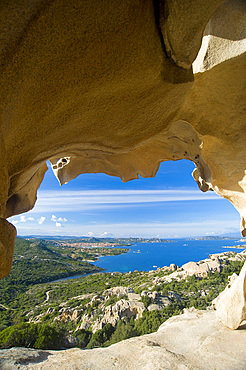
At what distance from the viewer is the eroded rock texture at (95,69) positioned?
115 centimetres

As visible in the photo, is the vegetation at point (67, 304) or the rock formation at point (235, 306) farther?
the vegetation at point (67, 304)

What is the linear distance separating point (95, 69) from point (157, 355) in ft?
12.6

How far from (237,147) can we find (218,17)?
221 centimetres

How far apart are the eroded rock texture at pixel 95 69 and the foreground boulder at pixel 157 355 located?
2269mm

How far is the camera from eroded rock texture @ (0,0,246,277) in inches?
45.2

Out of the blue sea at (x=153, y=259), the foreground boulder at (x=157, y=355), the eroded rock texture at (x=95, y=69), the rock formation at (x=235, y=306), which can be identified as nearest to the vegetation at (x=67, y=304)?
the foreground boulder at (x=157, y=355)

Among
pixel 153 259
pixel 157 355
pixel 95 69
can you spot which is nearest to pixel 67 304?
pixel 157 355

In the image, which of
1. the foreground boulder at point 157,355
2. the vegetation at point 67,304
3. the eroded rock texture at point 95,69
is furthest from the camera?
the vegetation at point 67,304

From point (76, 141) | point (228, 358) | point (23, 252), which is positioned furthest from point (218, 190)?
point (23, 252)

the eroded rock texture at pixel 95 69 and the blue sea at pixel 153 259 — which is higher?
the eroded rock texture at pixel 95 69

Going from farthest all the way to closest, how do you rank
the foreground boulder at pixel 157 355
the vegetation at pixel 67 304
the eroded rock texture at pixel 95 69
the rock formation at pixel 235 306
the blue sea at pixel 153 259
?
1. the blue sea at pixel 153 259
2. the vegetation at pixel 67 304
3. the rock formation at pixel 235 306
4. the foreground boulder at pixel 157 355
5. the eroded rock texture at pixel 95 69

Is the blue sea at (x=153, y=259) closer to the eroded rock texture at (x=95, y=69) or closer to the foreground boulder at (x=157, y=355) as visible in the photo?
Result: the foreground boulder at (x=157, y=355)

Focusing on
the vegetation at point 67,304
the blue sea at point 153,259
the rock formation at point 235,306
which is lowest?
the blue sea at point 153,259

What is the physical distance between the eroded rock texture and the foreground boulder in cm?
227
